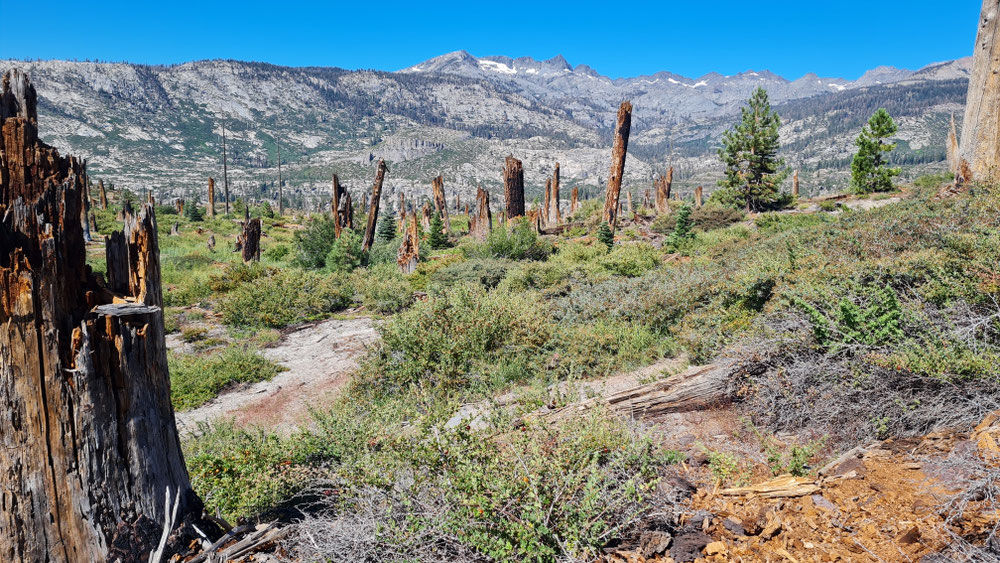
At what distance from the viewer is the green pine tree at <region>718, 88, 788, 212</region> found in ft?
85.3

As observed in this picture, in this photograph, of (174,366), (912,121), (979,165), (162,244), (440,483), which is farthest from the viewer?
(912,121)

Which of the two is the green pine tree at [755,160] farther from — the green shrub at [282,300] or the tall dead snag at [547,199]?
the green shrub at [282,300]

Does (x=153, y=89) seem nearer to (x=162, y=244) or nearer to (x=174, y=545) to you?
(x=162, y=244)

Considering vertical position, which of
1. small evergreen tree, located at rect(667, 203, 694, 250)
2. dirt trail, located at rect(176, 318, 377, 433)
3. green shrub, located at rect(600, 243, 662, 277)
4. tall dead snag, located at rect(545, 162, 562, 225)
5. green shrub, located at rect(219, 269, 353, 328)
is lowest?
dirt trail, located at rect(176, 318, 377, 433)

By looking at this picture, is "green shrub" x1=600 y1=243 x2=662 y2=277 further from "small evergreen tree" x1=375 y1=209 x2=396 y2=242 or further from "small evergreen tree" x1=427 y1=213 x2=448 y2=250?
"small evergreen tree" x1=375 y1=209 x2=396 y2=242

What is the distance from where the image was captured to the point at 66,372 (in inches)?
104

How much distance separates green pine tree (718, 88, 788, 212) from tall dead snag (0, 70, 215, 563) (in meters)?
28.3

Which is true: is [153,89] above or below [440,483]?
above

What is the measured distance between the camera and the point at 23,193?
265 cm

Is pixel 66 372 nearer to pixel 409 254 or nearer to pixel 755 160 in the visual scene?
pixel 409 254

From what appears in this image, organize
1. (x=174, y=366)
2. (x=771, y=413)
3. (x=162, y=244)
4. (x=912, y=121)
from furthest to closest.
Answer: (x=912, y=121), (x=162, y=244), (x=174, y=366), (x=771, y=413)

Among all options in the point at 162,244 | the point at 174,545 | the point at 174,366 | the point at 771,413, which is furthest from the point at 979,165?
the point at 162,244

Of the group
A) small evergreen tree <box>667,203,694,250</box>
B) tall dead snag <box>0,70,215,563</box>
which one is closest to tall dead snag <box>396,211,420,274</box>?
small evergreen tree <box>667,203,694,250</box>

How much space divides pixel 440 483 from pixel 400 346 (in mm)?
4501
